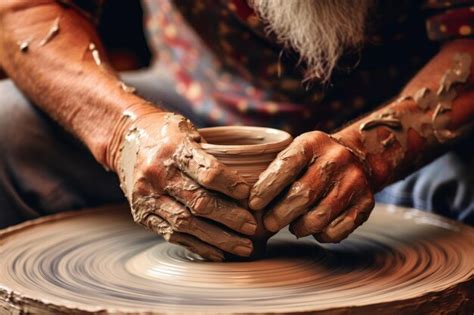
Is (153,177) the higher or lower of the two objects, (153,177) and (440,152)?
the higher

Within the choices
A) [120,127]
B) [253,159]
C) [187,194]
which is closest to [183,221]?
[187,194]

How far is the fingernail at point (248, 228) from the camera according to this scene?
1321 millimetres

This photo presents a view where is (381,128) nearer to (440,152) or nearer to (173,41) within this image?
(440,152)

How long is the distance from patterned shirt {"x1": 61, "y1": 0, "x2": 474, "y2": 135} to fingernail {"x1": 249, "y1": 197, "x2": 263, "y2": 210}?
26.8 inches

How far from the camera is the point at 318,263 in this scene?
141cm

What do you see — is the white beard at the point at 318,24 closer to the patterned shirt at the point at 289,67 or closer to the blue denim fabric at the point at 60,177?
the patterned shirt at the point at 289,67

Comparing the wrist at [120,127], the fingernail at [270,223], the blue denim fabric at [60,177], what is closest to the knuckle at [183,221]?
the fingernail at [270,223]

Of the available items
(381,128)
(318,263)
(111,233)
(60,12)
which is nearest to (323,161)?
(318,263)

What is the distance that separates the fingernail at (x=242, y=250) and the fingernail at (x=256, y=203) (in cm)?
7

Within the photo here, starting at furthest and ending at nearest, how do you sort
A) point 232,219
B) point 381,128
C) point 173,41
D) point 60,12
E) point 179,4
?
1. point 173,41
2. point 179,4
3. point 60,12
4. point 381,128
5. point 232,219

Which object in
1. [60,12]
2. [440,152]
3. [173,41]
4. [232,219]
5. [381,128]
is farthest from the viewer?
[173,41]

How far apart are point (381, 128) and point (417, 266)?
0.31 m

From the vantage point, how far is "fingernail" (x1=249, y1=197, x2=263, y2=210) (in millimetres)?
1312

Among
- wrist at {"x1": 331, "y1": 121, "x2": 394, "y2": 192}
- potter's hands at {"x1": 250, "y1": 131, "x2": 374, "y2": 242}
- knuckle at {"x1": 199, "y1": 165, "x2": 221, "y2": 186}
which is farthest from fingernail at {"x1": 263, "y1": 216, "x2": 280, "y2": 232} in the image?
wrist at {"x1": 331, "y1": 121, "x2": 394, "y2": 192}
